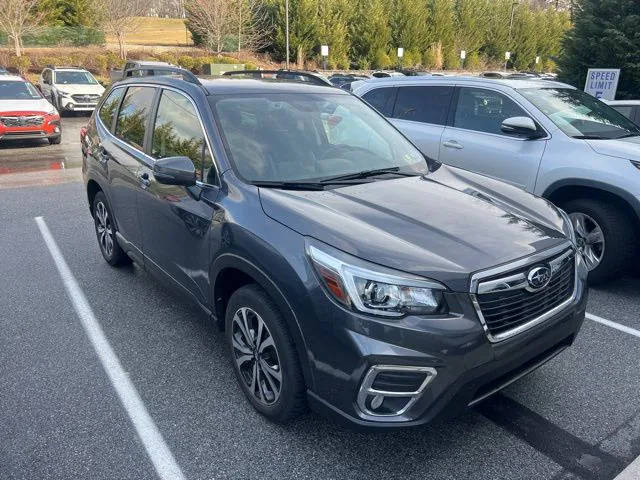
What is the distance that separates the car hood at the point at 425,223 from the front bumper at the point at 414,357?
8.1 inches

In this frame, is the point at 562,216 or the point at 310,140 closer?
the point at 562,216

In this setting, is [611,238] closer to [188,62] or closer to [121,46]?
[188,62]

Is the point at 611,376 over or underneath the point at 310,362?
underneath

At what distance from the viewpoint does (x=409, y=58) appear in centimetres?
4719

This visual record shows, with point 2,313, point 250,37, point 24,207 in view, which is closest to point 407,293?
point 2,313

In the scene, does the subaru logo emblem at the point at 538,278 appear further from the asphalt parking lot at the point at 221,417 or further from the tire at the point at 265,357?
the tire at the point at 265,357

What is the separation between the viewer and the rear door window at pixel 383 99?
6.77 metres

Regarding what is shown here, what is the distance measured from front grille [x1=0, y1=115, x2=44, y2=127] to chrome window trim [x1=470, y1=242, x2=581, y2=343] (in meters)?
13.0

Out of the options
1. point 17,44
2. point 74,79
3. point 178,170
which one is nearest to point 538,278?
point 178,170

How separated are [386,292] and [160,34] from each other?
6394 cm

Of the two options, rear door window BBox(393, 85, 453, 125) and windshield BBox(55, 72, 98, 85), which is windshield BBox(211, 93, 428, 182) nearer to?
rear door window BBox(393, 85, 453, 125)

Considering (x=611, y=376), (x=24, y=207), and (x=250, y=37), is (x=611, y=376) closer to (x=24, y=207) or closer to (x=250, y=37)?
(x=24, y=207)

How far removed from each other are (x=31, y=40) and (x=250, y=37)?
49.1 ft

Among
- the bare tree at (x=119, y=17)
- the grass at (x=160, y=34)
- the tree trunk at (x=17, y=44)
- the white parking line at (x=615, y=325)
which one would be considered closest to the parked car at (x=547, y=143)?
the white parking line at (x=615, y=325)
